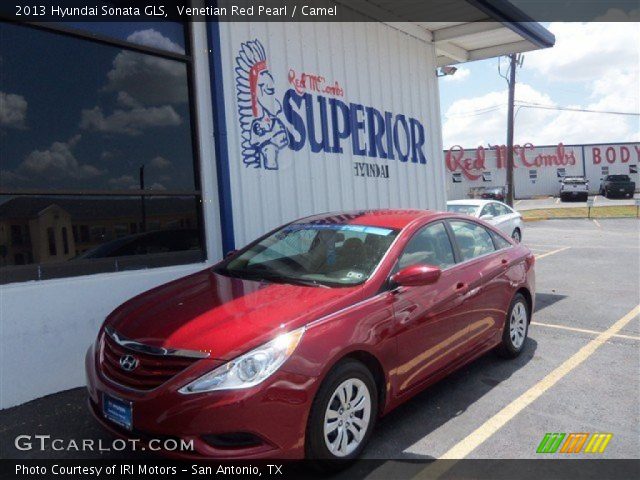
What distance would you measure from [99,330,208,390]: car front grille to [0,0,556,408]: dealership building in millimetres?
1731

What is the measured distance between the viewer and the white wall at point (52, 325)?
426 cm

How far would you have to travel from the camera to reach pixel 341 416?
3.09m

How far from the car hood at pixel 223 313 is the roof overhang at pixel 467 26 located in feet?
17.7

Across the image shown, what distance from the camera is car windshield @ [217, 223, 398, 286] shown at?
145 inches

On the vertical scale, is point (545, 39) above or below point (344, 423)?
above

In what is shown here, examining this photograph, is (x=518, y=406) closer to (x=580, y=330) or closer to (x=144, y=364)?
(x=580, y=330)

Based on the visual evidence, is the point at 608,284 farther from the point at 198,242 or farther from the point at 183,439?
the point at 183,439

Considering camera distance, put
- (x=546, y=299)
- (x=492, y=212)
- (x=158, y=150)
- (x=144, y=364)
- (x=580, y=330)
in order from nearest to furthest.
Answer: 1. (x=144, y=364)
2. (x=158, y=150)
3. (x=580, y=330)
4. (x=546, y=299)
5. (x=492, y=212)

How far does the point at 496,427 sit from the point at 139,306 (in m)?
2.61

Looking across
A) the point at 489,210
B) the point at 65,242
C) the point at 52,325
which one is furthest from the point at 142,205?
the point at 489,210

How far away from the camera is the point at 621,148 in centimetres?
4766

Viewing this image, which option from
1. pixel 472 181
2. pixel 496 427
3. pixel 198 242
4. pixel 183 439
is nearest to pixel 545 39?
pixel 198 242

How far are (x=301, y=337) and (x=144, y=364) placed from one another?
34.4 inches

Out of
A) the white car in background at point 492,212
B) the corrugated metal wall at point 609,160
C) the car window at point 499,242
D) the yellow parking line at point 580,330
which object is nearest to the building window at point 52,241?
the car window at point 499,242
